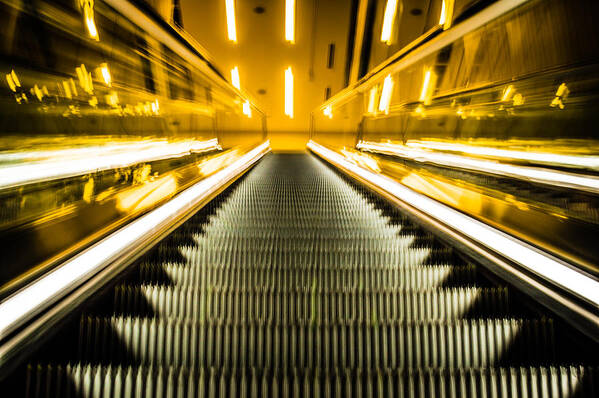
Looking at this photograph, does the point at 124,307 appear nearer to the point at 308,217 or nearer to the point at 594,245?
the point at 308,217

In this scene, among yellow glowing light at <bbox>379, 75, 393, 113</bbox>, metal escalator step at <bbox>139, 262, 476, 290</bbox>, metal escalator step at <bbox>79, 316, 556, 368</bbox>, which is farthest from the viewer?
yellow glowing light at <bbox>379, 75, 393, 113</bbox>

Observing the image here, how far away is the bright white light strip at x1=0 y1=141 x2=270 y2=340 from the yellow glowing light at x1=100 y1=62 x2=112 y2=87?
2.97 m

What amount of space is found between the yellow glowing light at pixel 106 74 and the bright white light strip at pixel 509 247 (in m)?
4.09

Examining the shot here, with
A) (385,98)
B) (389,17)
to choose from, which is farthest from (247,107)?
(389,17)

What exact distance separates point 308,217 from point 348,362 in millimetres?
1766

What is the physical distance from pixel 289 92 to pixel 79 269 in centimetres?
1160

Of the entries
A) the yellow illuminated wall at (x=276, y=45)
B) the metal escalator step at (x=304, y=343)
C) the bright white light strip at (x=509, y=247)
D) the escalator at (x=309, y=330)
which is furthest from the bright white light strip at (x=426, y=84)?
the metal escalator step at (x=304, y=343)

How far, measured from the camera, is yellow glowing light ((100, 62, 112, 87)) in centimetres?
473

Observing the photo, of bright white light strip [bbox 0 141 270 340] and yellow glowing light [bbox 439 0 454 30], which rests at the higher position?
yellow glowing light [bbox 439 0 454 30]

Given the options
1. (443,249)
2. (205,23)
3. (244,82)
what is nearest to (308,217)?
(443,249)

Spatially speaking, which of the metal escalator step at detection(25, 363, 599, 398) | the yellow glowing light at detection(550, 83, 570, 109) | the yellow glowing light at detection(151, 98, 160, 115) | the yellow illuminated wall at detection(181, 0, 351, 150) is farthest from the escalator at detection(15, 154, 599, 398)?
the yellow illuminated wall at detection(181, 0, 351, 150)

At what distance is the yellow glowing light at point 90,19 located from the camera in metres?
3.44

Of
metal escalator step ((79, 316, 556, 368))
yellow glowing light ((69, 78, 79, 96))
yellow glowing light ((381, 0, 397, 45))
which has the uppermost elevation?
yellow glowing light ((381, 0, 397, 45))

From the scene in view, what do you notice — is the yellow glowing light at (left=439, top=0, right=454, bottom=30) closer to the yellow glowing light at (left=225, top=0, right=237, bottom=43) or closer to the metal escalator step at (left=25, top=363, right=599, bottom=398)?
the metal escalator step at (left=25, top=363, right=599, bottom=398)
